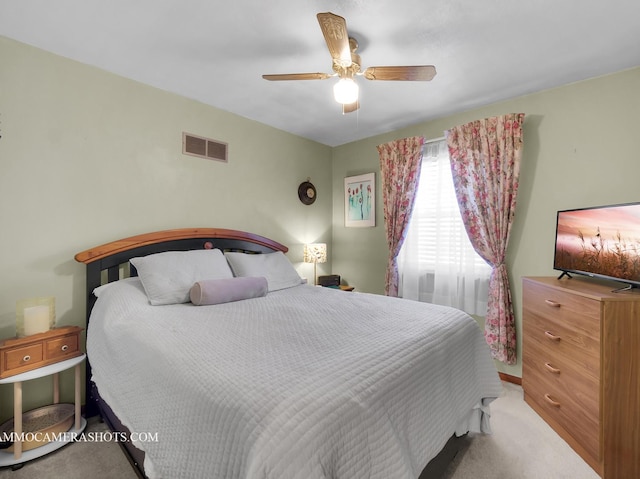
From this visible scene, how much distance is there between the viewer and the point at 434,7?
162cm

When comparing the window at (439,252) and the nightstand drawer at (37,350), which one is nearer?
the nightstand drawer at (37,350)

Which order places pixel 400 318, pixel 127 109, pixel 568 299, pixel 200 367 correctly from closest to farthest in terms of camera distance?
pixel 200 367 < pixel 400 318 < pixel 568 299 < pixel 127 109

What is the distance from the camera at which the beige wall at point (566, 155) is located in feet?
7.26

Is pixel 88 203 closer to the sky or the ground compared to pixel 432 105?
closer to the ground

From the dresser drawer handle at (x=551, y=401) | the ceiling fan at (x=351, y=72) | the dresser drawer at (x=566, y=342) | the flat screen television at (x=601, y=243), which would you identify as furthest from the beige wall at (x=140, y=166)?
the ceiling fan at (x=351, y=72)

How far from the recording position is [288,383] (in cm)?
97

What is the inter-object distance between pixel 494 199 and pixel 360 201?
62.4 inches

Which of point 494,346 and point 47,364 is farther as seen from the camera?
point 494,346

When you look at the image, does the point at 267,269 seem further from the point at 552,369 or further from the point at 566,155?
the point at 566,155

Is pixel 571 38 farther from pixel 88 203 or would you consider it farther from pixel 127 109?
pixel 88 203

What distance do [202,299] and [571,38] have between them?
2.93 meters

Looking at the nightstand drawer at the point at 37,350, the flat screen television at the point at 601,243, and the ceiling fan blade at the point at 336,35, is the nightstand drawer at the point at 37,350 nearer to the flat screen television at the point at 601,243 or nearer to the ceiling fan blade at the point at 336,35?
the ceiling fan blade at the point at 336,35

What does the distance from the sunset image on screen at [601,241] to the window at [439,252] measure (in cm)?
72

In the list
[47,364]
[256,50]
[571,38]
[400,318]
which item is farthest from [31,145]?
[571,38]
